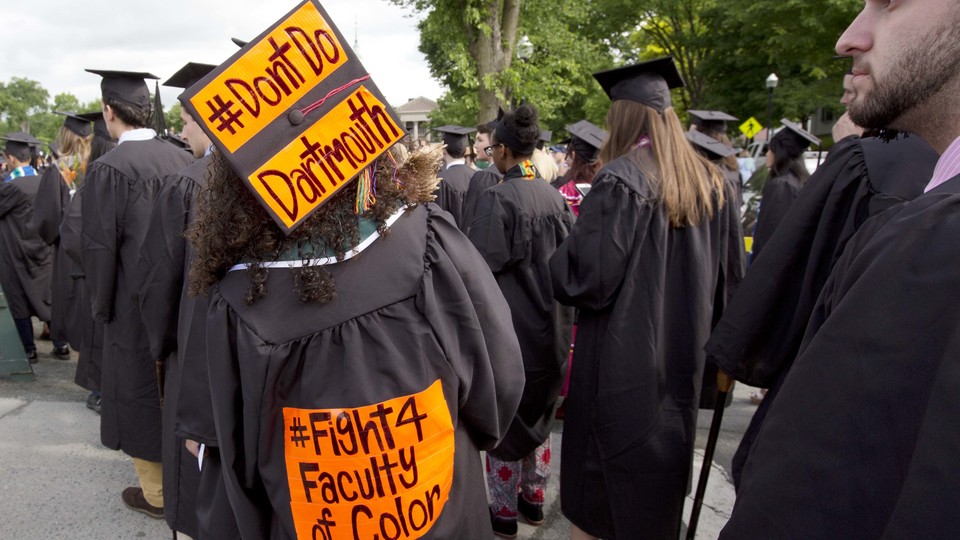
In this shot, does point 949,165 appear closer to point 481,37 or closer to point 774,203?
point 774,203

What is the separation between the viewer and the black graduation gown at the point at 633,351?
2.64 metres

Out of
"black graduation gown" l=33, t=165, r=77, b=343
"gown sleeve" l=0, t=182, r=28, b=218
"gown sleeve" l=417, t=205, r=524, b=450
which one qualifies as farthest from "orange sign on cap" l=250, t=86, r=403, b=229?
"gown sleeve" l=0, t=182, r=28, b=218

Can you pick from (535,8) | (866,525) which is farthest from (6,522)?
(535,8)

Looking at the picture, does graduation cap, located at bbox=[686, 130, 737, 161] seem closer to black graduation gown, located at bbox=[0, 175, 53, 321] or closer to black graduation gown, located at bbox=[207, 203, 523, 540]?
black graduation gown, located at bbox=[207, 203, 523, 540]

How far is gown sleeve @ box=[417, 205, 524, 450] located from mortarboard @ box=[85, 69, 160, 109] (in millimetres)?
2671

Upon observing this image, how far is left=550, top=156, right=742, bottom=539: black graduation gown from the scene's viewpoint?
8.66 ft

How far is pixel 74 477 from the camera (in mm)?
3865

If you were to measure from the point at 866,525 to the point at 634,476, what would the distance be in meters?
2.01

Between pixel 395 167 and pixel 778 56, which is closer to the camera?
pixel 395 167

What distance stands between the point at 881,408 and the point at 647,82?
2.34 metres

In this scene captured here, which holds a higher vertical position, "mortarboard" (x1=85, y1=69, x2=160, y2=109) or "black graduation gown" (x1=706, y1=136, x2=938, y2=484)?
"mortarboard" (x1=85, y1=69, x2=160, y2=109)

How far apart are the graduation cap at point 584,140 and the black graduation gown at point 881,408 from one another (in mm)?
4899

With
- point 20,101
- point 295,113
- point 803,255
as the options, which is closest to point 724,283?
point 803,255

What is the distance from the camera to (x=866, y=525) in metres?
0.76
